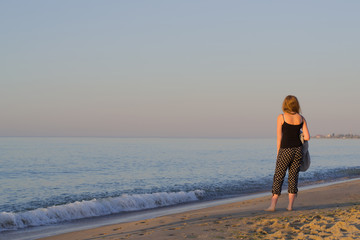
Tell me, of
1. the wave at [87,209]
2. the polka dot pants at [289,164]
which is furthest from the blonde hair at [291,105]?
the wave at [87,209]

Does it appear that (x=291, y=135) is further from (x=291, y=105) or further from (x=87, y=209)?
(x=87, y=209)

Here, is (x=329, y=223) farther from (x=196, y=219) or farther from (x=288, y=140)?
(x=196, y=219)

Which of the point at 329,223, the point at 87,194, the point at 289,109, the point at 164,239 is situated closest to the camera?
the point at 164,239

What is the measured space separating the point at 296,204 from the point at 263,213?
1.91 metres

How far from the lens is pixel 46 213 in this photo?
1126 cm

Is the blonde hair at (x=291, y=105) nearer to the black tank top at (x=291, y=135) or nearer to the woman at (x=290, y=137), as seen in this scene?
the woman at (x=290, y=137)

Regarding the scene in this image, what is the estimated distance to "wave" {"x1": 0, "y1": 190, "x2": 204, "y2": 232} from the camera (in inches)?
412

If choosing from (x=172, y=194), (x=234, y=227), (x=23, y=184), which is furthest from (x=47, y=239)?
(x=23, y=184)

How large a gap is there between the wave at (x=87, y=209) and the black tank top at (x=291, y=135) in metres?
6.77

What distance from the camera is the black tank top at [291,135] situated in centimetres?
742

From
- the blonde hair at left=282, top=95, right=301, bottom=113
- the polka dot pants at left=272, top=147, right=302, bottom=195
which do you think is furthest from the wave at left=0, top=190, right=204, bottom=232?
the blonde hair at left=282, top=95, right=301, bottom=113

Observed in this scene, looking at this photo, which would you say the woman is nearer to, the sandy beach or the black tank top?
the black tank top

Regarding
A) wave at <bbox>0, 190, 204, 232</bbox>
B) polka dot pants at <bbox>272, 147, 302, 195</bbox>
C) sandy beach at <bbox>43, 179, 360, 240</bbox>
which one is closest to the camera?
sandy beach at <bbox>43, 179, 360, 240</bbox>

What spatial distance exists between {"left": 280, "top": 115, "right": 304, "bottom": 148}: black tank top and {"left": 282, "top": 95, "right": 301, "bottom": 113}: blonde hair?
0.26 m
